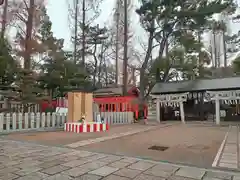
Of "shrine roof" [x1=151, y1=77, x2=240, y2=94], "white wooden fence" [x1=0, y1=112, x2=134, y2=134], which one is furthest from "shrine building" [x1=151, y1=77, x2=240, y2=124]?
"white wooden fence" [x1=0, y1=112, x2=134, y2=134]

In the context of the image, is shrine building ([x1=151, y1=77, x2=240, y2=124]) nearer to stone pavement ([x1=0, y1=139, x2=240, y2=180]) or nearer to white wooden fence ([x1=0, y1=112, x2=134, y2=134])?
white wooden fence ([x1=0, y1=112, x2=134, y2=134])

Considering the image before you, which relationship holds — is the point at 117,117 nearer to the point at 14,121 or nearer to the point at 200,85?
the point at 200,85

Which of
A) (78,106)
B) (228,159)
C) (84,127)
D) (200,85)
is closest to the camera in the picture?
(228,159)

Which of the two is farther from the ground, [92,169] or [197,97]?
[197,97]

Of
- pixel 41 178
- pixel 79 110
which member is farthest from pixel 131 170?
pixel 79 110

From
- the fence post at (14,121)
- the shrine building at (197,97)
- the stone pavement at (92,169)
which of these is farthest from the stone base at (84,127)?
the shrine building at (197,97)

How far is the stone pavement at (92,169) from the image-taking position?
2.65m

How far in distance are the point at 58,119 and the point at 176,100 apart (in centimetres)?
749

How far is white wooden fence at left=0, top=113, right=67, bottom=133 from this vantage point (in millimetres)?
7137

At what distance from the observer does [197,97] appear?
14773 mm

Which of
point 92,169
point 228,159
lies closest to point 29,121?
point 92,169

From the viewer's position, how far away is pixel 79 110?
878 cm

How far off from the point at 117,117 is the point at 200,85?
581 cm

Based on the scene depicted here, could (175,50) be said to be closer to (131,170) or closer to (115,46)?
(115,46)
